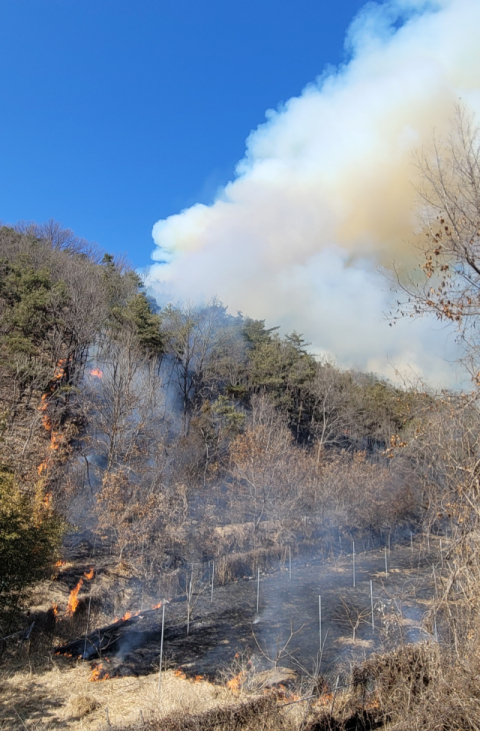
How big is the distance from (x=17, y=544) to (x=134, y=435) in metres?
14.0

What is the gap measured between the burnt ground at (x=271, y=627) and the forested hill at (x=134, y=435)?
3501 mm

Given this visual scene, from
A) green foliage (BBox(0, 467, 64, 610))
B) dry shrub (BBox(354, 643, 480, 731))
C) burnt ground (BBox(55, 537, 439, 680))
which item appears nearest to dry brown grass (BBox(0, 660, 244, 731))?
burnt ground (BBox(55, 537, 439, 680))

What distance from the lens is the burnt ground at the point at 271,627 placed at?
13531mm

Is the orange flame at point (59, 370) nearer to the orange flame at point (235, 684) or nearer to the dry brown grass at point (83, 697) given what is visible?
the dry brown grass at point (83, 697)

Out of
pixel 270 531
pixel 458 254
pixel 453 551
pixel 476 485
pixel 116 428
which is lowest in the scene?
pixel 270 531

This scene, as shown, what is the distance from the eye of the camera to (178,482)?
26781mm

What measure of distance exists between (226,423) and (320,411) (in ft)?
48.0

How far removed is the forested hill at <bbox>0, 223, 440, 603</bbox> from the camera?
69.4 feet

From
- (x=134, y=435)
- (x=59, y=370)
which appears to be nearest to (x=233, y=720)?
(x=134, y=435)

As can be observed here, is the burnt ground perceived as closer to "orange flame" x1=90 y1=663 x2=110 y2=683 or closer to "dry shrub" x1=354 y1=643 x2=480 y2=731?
"orange flame" x1=90 y1=663 x2=110 y2=683

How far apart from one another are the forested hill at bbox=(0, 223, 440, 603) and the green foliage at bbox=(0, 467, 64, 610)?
0.13 feet

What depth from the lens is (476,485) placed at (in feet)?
26.3

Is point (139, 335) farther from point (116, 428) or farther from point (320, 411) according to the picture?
point (320, 411)

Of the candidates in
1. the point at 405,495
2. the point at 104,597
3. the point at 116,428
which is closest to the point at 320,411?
the point at 405,495
